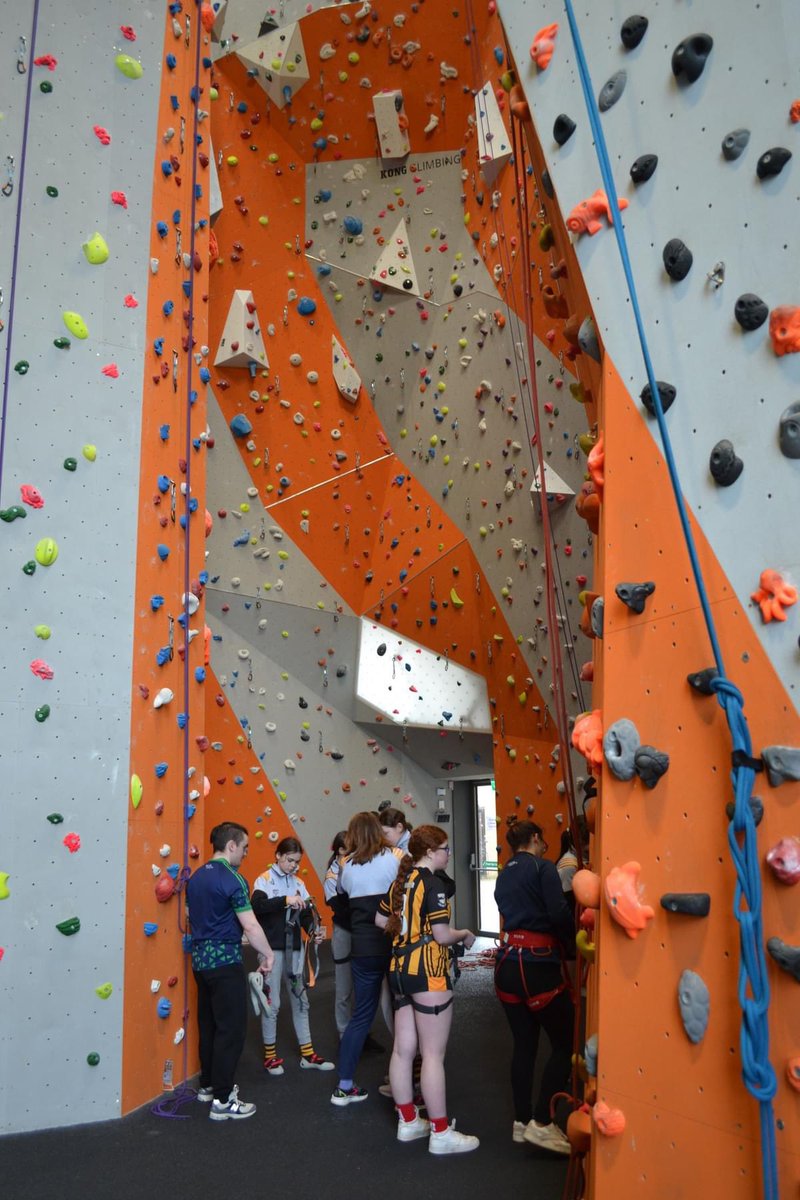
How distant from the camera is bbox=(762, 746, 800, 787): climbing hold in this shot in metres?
1.88

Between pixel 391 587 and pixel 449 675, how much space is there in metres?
1.00

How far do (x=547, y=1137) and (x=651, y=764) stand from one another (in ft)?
7.62

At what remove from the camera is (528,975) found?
3645 mm

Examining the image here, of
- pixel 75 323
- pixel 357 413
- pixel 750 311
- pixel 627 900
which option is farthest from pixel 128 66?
pixel 627 900

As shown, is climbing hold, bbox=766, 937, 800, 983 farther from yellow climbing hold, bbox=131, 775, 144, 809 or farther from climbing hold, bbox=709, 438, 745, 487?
yellow climbing hold, bbox=131, 775, 144, 809

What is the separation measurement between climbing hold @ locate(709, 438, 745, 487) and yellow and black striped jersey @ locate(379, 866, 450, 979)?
2.19 m

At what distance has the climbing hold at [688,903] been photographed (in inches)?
76.4

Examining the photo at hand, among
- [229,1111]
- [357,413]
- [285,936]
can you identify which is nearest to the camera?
[229,1111]

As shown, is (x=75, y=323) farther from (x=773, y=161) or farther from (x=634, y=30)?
(x=773, y=161)

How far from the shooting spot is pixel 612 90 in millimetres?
2344

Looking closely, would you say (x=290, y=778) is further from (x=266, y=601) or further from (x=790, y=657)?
(x=790, y=657)

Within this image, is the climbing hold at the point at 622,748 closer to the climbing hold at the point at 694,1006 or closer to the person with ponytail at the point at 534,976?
the climbing hold at the point at 694,1006

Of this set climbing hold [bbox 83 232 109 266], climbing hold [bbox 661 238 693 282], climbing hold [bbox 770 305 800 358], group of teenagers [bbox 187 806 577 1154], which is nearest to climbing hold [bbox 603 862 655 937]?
climbing hold [bbox 770 305 800 358]

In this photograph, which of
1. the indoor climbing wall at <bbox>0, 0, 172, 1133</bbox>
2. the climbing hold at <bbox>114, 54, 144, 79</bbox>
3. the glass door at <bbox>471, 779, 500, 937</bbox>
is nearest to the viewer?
the indoor climbing wall at <bbox>0, 0, 172, 1133</bbox>
